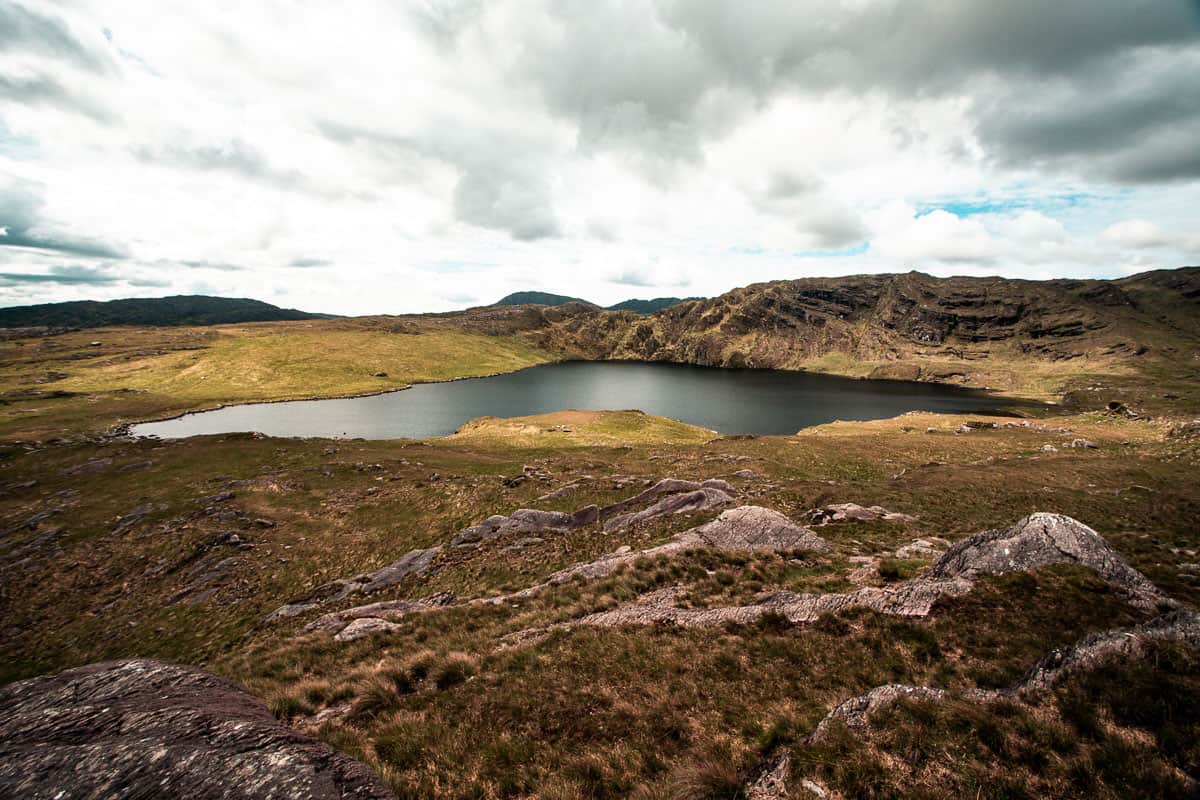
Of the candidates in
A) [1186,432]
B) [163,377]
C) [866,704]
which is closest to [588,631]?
[866,704]

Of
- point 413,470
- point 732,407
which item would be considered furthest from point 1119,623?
point 732,407

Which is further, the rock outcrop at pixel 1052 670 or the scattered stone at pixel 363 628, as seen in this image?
the scattered stone at pixel 363 628

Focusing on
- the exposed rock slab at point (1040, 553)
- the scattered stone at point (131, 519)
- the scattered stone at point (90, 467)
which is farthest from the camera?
the scattered stone at point (90, 467)

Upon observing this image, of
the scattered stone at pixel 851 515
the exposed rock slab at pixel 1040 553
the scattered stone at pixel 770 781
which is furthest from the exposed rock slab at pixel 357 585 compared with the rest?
the exposed rock slab at pixel 1040 553

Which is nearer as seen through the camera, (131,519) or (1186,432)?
(131,519)

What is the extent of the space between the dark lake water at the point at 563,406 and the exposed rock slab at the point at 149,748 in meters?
91.1

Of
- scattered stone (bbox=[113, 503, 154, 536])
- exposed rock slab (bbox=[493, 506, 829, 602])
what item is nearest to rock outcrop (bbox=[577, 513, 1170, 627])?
exposed rock slab (bbox=[493, 506, 829, 602])

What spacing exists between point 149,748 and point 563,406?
132122 mm

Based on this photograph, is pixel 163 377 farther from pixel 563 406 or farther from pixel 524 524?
pixel 524 524

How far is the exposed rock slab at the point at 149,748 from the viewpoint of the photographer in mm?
6367

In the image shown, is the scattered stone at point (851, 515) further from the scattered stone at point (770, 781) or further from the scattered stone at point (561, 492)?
the scattered stone at point (770, 781)

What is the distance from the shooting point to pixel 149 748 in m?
6.88

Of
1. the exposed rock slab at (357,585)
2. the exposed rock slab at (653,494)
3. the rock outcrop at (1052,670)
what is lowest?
the exposed rock slab at (357,585)

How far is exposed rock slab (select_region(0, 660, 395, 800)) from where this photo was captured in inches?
251
